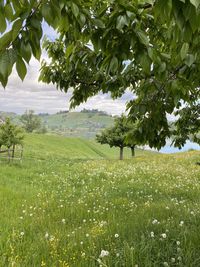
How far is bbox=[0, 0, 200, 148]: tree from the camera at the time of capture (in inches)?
77.6

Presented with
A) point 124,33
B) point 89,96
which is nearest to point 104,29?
point 124,33

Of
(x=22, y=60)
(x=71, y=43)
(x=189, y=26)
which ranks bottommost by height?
(x=22, y=60)

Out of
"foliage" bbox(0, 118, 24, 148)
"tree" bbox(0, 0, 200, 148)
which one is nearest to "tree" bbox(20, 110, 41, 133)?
"foliage" bbox(0, 118, 24, 148)

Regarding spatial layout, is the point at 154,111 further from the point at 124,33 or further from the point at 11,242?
the point at 11,242

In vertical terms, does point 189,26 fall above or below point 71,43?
below

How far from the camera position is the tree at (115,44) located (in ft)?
6.47

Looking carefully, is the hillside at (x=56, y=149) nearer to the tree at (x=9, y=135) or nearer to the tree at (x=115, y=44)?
the tree at (x=9, y=135)

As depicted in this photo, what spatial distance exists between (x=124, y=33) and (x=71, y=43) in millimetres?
1901

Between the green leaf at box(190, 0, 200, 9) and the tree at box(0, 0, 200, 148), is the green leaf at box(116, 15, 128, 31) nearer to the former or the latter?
the tree at box(0, 0, 200, 148)

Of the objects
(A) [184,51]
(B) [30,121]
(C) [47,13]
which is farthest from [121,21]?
(B) [30,121]

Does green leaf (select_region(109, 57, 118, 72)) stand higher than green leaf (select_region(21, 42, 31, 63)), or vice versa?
green leaf (select_region(109, 57, 118, 72))

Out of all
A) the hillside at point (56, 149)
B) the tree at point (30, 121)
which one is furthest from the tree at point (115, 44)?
the tree at point (30, 121)

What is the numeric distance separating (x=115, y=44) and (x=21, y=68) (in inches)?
66.3

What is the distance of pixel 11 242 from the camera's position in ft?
23.7
